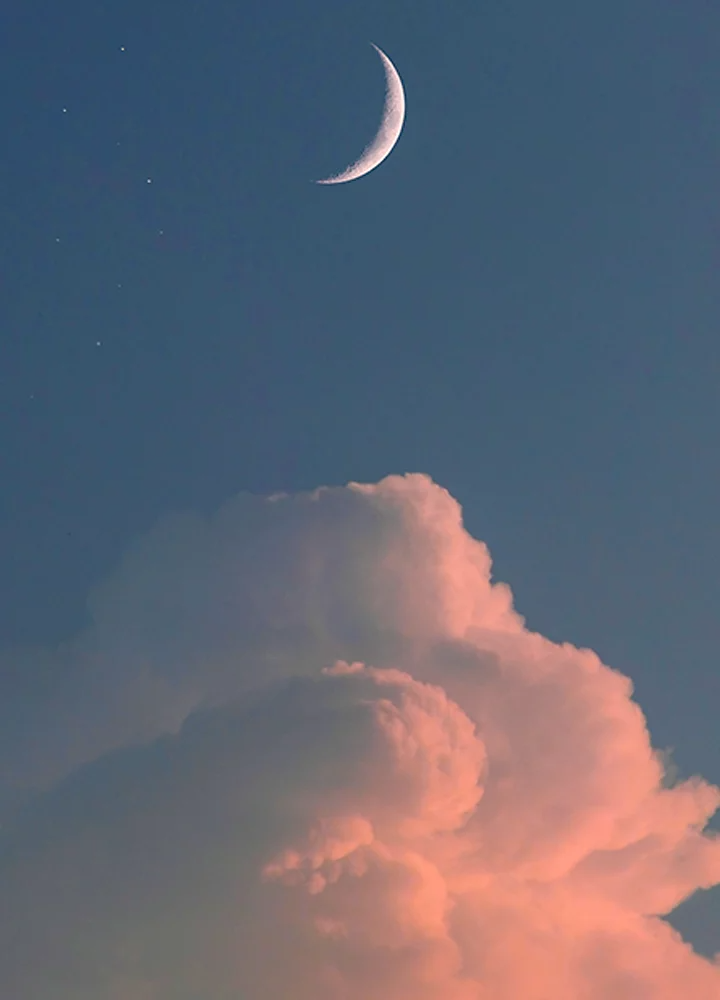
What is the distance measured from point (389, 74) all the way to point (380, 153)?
8001 millimetres

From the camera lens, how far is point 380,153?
99.6m

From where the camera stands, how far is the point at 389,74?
10150cm

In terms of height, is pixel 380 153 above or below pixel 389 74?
below
